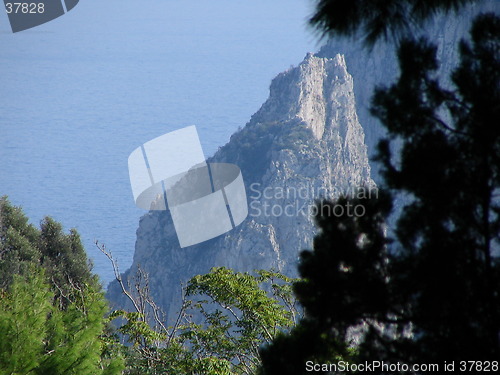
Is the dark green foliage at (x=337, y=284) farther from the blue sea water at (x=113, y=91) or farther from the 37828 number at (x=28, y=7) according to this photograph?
the blue sea water at (x=113, y=91)

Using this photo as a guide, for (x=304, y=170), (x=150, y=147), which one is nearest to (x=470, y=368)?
(x=150, y=147)

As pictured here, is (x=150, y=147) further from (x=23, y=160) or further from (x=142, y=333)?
(x=23, y=160)

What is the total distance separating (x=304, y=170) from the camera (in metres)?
58.5

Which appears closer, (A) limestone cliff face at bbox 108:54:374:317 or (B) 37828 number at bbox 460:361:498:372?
(B) 37828 number at bbox 460:361:498:372

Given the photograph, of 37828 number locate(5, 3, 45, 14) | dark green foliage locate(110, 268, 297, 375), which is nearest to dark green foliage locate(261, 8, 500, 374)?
dark green foliage locate(110, 268, 297, 375)

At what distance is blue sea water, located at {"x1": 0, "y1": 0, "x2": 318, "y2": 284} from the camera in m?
75.8

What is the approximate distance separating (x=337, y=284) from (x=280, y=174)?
55.8 metres

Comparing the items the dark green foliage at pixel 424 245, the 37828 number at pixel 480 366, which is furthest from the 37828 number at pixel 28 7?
the 37828 number at pixel 480 366

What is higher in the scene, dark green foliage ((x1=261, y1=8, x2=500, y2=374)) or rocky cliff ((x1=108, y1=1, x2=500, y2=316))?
dark green foliage ((x1=261, y1=8, x2=500, y2=374))

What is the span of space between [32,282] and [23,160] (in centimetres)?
7693

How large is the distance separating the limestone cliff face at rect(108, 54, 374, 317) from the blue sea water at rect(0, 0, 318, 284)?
39.1ft

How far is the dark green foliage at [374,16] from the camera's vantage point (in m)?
2.63

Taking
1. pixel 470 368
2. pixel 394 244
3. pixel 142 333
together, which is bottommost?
pixel 142 333

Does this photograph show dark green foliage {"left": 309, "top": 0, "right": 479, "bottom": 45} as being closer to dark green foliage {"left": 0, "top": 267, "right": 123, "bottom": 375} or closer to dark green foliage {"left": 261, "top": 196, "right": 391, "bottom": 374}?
dark green foliage {"left": 261, "top": 196, "right": 391, "bottom": 374}
